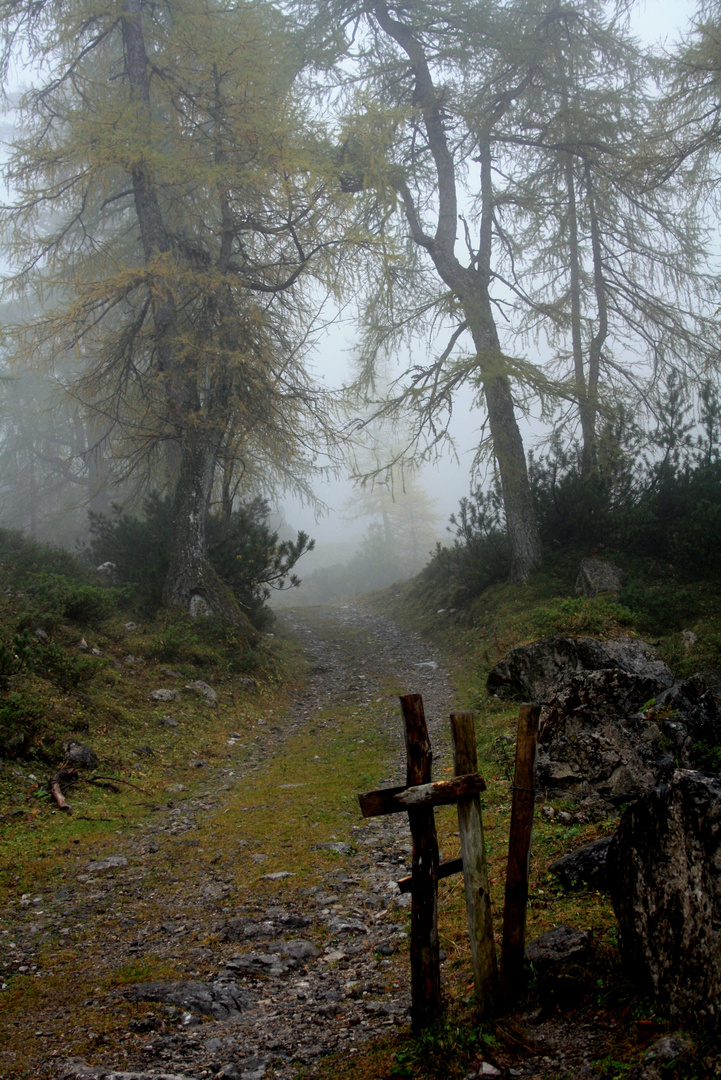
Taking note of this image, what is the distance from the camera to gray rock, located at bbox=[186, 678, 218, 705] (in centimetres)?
928

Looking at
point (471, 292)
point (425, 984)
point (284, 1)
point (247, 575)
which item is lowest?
point (425, 984)

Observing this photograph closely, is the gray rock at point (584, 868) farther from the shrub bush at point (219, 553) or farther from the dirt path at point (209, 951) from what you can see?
the shrub bush at point (219, 553)

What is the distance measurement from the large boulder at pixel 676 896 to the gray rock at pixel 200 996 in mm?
A: 1872

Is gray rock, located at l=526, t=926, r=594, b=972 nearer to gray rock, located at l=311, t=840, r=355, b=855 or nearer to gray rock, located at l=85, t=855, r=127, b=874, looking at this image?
Answer: gray rock, located at l=311, t=840, r=355, b=855

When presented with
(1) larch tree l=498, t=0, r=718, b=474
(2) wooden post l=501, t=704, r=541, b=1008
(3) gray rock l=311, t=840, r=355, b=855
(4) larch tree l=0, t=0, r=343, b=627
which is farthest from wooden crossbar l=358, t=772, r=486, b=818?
(1) larch tree l=498, t=0, r=718, b=474

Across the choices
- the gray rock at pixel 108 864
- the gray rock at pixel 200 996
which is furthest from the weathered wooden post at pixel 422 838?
the gray rock at pixel 108 864

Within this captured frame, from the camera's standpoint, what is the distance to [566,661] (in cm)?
744

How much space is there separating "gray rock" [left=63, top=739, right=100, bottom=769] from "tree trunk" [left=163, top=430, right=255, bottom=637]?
481 cm

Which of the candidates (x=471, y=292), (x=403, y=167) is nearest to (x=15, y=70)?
(x=403, y=167)

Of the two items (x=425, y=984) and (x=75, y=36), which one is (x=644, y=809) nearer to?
(x=425, y=984)

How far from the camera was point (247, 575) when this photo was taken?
12797mm

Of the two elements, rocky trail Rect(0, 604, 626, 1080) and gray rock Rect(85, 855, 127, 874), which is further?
gray rock Rect(85, 855, 127, 874)

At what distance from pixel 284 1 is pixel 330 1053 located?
18181 mm

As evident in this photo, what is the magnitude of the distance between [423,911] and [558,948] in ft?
2.48
